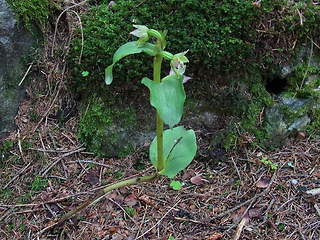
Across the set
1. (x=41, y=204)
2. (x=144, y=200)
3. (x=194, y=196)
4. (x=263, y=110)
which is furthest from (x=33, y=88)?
(x=263, y=110)

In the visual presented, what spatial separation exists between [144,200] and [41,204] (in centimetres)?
83

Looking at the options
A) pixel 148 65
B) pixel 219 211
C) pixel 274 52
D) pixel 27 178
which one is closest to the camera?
pixel 219 211

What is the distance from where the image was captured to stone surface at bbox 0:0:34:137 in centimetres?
259

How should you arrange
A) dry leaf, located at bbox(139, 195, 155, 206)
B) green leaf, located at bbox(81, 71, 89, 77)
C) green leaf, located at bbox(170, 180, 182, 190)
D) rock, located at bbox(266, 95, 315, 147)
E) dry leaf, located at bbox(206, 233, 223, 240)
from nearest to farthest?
dry leaf, located at bbox(206, 233, 223, 240) < dry leaf, located at bbox(139, 195, 155, 206) < green leaf, located at bbox(170, 180, 182, 190) < green leaf, located at bbox(81, 71, 89, 77) < rock, located at bbox(266, 95, 315, 147)

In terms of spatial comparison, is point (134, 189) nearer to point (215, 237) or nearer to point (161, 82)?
point (215, 237)

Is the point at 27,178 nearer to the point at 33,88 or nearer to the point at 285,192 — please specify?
the point at 33,88

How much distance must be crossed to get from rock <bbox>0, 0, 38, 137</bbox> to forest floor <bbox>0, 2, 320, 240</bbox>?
9 centimetres

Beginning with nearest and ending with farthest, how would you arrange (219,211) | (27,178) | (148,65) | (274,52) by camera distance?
1. (219,211)
2. (27,178)
3. (148,65)
4. (274,52)

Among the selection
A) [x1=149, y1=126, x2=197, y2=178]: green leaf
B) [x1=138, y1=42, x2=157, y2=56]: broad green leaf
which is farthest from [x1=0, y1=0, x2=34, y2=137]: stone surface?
[x1=138, y1=42, x2=157, y2=56]: broad green leaf

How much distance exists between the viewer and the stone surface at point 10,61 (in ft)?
8.49

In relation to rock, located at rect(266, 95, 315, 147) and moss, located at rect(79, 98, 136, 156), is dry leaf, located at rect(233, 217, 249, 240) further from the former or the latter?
moss, located at rect(79, 98, 136, 156)

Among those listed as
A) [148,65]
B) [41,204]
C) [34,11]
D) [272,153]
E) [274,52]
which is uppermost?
[34,11]

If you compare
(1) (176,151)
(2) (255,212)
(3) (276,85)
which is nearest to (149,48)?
(1) (176,151)

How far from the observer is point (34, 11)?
8.94 ft
